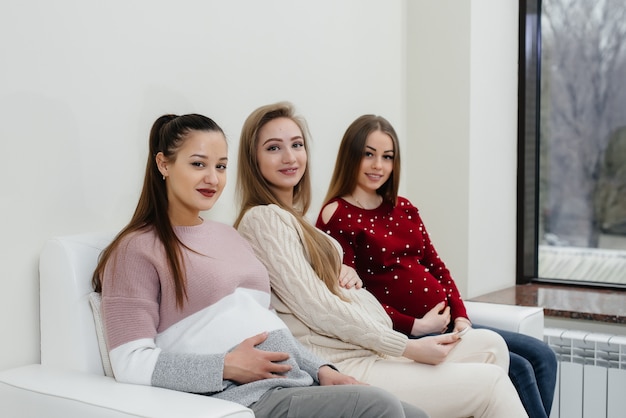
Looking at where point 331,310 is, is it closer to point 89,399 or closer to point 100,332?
point 100,332

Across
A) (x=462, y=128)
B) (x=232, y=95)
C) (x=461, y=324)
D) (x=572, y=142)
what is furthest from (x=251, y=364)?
(x=572, y=142)

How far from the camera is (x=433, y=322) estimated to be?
2.32 meters

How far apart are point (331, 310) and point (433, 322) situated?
18.6 inches

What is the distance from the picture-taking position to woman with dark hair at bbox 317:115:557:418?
2.34m

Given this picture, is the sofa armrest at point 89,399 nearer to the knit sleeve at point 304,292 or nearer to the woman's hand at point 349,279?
the knit sleeve at point 304,292

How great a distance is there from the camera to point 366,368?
1.98 metres

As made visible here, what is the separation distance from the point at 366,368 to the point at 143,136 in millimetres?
862

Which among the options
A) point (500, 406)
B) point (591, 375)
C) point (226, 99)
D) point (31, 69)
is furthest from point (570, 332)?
point (31, 69)

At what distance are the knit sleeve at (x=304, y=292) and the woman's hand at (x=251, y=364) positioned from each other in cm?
28

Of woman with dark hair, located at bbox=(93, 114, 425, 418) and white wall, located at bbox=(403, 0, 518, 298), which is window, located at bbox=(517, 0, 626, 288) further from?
woman with dark hair, located at bbox=(93, 114, 425, 418)

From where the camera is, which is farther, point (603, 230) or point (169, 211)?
point (603, 230)

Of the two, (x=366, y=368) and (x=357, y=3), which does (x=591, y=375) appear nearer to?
(x=366, y=368)

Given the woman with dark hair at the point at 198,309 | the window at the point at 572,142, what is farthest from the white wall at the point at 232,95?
the woman with dark hair at the point at 198,309

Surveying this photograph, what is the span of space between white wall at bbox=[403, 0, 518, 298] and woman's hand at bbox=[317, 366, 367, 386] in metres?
1.60
